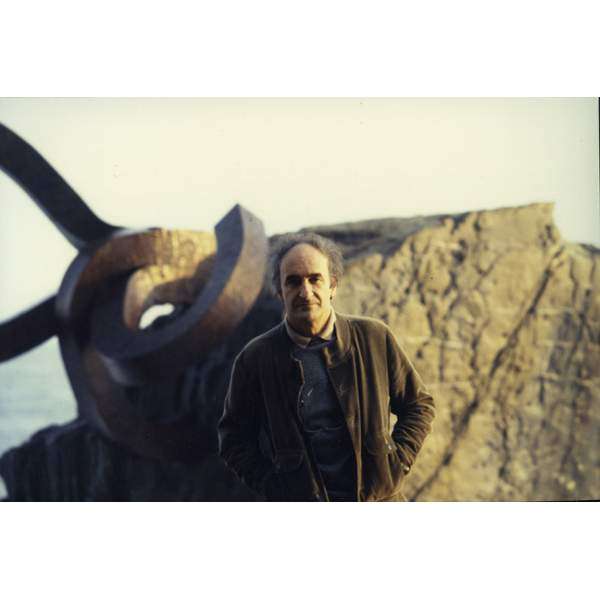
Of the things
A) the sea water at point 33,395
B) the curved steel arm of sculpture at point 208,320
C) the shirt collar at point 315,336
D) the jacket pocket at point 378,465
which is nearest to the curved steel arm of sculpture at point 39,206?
the sea water at point 33,395

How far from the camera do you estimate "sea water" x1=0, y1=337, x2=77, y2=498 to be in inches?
198

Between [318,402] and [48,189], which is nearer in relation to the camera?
[318,402]

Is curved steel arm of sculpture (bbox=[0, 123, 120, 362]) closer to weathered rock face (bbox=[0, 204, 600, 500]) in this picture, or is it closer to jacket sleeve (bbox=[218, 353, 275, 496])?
weathered rock face (bbox=[0, 204, 600, 500])

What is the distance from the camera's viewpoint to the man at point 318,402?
3283mm

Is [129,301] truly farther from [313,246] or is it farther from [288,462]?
[288,462]

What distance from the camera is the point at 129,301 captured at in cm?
504

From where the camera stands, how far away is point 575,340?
4.96m

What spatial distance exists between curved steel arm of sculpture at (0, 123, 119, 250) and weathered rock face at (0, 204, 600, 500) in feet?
3.43

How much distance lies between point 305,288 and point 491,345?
76.4 inches

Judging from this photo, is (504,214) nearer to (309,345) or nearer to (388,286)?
(388,286)

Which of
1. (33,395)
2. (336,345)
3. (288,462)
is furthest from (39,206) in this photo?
(288,462)

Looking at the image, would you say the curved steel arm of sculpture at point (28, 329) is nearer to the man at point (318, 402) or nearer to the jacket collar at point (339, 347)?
the man at point (318, 402)

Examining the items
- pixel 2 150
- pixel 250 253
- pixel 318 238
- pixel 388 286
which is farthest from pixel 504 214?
pixel 2 150

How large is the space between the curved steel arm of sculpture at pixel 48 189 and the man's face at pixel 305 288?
195 cm
